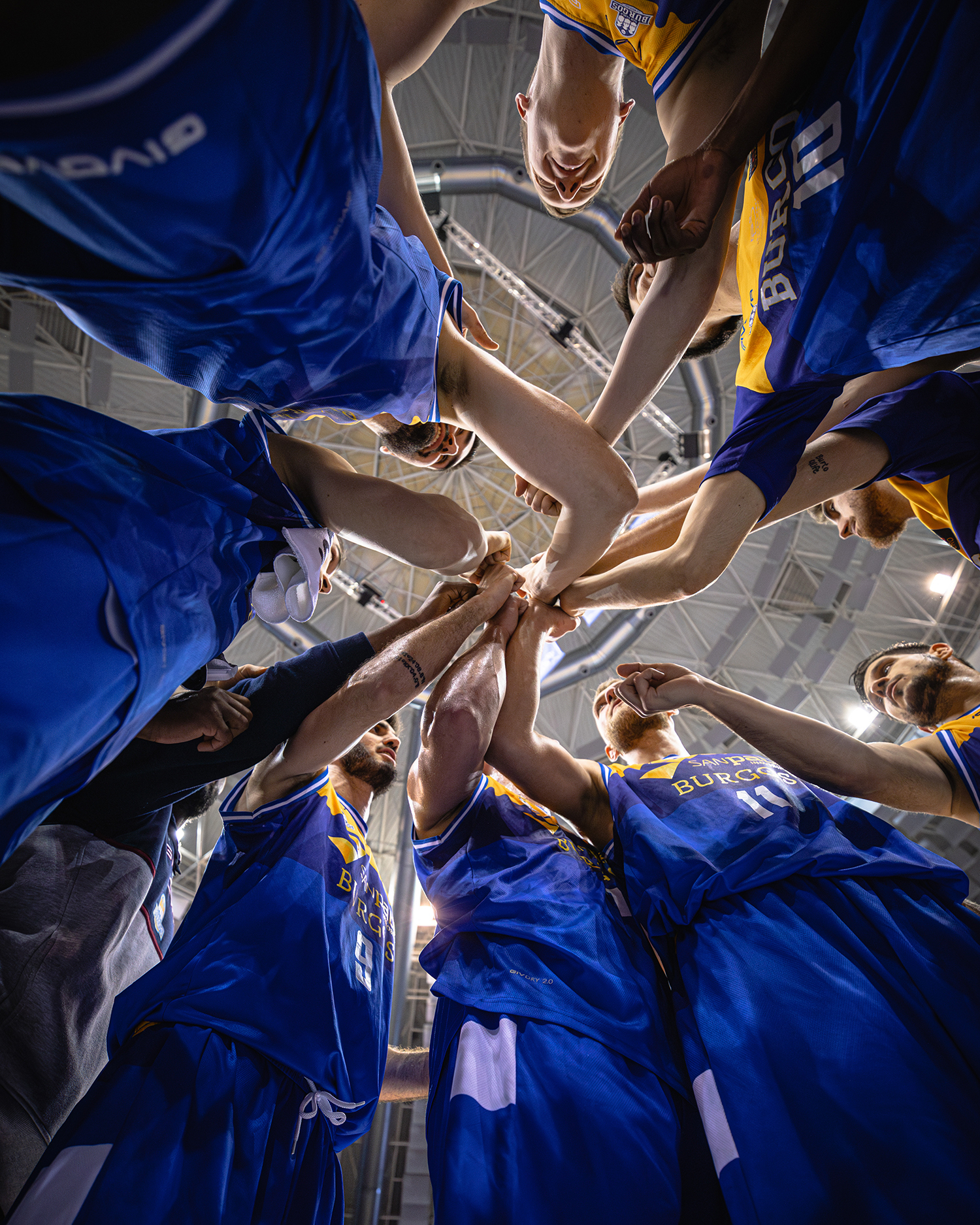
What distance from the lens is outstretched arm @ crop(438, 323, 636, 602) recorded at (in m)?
2.08

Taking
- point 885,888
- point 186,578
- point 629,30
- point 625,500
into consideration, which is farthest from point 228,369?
point 885,888

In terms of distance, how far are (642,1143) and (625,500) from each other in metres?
2.12

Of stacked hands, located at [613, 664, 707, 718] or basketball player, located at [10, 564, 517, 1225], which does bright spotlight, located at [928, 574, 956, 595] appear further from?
basketball player, located at [10, 564, 517, 1225]

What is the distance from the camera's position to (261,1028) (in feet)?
7.14

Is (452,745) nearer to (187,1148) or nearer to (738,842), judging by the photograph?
(738,842)

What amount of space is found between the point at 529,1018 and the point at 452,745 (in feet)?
3.68

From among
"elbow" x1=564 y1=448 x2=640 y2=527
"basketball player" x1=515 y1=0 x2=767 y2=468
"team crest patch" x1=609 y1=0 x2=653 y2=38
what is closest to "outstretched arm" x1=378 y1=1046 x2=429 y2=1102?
"elbow" x1=564 y1=448 x2=640 y2=527

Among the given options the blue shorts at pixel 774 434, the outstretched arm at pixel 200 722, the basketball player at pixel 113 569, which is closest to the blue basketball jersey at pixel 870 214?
the blue shorts at pixel 774 434

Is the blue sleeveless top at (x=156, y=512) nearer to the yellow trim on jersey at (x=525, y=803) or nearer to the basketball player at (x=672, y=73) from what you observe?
the basketball player at (x=672, y=73)

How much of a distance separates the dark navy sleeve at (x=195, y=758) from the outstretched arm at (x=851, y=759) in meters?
2.04

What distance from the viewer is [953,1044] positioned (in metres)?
1.88

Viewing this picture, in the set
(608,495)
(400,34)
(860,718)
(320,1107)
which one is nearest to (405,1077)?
(320,1107)

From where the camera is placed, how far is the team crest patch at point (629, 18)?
2201mm

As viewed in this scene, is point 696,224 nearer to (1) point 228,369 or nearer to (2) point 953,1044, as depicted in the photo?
(1) point 228,369
